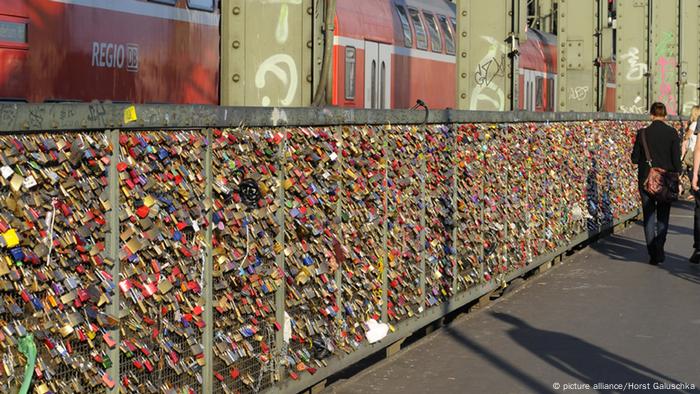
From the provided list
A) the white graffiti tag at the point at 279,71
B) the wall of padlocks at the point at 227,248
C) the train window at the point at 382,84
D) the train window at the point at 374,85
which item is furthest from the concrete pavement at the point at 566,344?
the train window at the point at 382,84

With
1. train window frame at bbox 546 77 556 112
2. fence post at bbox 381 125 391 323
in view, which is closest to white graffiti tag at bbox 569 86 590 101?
train window frame at bbox 546 77 556 112

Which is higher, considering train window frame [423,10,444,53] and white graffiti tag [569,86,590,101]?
train window frame [423,10,444,53]

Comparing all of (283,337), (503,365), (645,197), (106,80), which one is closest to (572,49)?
(645,197)

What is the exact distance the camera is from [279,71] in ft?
31.7

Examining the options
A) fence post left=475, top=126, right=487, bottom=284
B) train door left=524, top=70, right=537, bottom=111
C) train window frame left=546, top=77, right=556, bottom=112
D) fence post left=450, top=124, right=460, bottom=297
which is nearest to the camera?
fence post left=450, top=124, right=460, bottom=297

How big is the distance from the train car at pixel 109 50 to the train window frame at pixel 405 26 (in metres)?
10.1

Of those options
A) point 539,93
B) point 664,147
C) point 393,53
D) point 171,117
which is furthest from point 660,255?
point 539,93

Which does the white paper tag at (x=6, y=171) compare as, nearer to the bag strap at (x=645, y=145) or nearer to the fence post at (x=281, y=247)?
the fence post at (x=281, y=247)

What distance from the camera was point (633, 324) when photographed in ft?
36.3

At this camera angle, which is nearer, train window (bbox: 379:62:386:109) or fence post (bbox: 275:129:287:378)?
fence post (bbox: 275:129:287:378)

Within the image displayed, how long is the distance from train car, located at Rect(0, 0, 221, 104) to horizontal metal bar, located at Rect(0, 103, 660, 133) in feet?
12.0

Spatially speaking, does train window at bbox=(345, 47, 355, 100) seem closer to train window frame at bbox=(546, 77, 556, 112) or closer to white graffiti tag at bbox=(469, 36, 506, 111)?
white graffiti tag at bbox=(469, 36, 506, 111)

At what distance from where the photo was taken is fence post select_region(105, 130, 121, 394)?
546 cm

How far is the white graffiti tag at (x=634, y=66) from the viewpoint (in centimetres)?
3225
